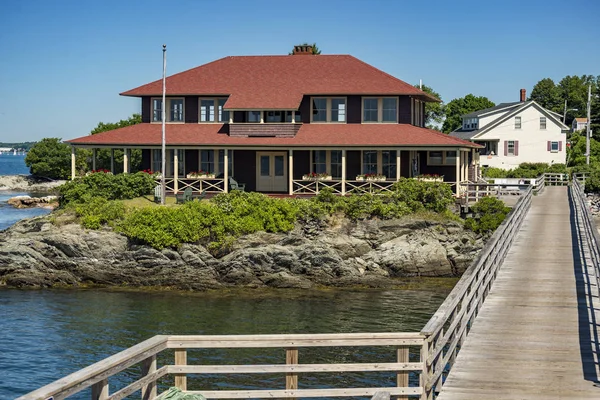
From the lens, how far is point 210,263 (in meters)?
32.5

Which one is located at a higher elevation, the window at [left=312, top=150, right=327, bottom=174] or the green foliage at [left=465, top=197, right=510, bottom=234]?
the window at [left=312, top=150, right=327, bottom=174]

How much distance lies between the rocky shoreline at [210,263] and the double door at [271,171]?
7.88 metres

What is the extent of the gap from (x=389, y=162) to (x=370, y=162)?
0.89 meters

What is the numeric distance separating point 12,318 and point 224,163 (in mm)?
15372

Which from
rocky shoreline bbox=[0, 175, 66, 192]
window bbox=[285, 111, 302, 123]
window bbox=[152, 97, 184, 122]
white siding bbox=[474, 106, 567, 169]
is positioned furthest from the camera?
rocky shoreline bbox=[0, 175, 66, 192]

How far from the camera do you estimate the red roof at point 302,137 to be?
1524 inches

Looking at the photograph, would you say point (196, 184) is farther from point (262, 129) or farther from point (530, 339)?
point (530, 339)

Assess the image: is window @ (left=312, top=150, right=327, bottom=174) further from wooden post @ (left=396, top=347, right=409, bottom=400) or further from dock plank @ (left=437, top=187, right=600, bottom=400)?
wooden post @ (left=396, top=347, right=409, bottom=400)

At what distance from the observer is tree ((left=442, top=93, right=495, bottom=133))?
10525cm

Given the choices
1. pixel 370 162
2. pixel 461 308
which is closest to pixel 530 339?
pixel 461 308

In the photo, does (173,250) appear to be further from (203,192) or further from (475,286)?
(475,286)

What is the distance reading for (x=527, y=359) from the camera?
12945 mm

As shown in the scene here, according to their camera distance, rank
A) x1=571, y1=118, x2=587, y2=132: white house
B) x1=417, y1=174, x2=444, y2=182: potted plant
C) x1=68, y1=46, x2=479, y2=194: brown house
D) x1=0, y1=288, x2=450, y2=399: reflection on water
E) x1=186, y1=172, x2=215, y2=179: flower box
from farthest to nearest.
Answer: x1=571, y1=118, x2=587, y2=132: white house < x1=186, y1=172, x2=215, y2=179: flower box < x1=68, y1=46, x2=479, y2=194: brown house < x1=417, y1=174, x2=444, y2=182: potted plant < x1=0, y1=288, x2=450, y2=399: reflection on water

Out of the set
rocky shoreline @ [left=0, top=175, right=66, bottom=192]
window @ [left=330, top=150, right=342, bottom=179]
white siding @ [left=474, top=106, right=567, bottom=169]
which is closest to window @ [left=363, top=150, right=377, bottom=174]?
window @ [left=330, top=150, right=342, bottom=179]
